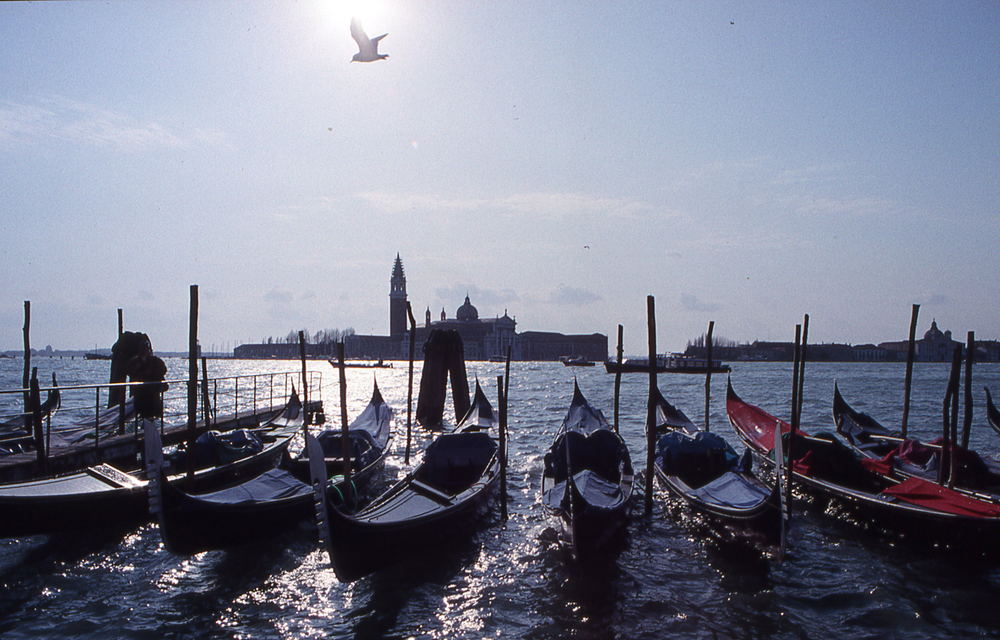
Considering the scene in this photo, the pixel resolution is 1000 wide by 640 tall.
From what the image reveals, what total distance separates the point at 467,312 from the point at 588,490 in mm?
94933

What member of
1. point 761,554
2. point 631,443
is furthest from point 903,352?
point 761,554

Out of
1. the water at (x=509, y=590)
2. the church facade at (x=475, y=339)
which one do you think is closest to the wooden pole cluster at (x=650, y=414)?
the water at (x=509, y=590)

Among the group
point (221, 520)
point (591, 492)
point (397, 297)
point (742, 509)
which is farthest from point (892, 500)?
point (397, 297)

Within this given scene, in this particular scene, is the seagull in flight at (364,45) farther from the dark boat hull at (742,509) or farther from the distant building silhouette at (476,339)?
the distant building silhouette at (476,339)

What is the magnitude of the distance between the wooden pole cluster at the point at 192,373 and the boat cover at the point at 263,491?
643mm

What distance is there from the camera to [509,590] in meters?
6.05

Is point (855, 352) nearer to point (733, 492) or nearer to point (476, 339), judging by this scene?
point (476, 339)

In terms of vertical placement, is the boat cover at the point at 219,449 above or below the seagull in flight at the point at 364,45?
below

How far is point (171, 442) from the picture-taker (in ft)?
35.8

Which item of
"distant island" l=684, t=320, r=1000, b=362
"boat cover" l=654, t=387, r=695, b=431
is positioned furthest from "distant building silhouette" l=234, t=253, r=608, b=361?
"boat cover" l=654, t=387, r=695, b=431

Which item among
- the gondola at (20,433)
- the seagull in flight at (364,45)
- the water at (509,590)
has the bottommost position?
the water at (509,590)

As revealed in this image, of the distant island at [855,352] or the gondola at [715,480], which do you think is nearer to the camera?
the gondola at [715,480]

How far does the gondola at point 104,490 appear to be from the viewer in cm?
627

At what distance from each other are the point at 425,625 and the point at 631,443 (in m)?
9.95
